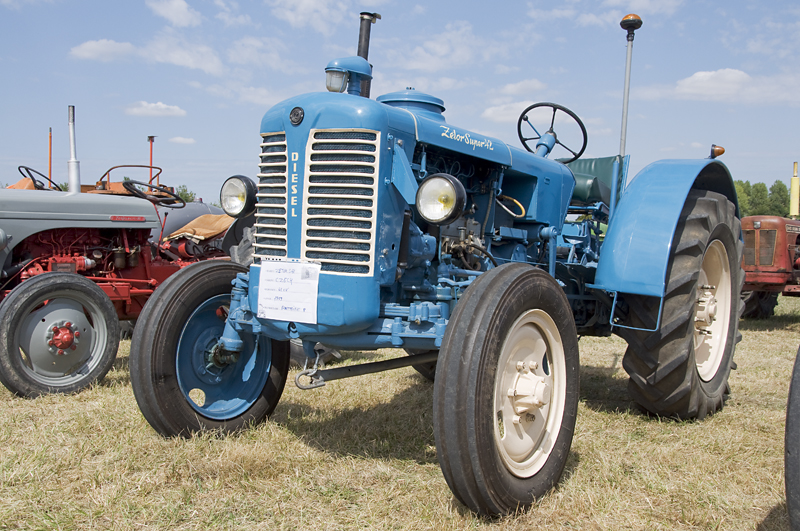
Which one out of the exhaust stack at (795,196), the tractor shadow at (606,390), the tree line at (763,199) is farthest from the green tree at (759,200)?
the tractor shadow at (606,390)

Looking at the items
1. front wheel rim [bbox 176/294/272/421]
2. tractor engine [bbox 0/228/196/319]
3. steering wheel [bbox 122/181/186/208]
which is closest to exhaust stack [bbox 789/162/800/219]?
steering wheel [bbox 122/181/186/208]

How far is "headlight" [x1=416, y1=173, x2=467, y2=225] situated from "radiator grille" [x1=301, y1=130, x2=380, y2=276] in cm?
22

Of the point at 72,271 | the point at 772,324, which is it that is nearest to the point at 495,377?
the point at 72,271

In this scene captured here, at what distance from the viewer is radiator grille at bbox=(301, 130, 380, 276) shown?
2.79m

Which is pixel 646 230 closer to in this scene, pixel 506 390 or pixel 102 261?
pixel 506 390

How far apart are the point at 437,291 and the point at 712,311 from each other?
2235mm

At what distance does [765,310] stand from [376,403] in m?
7.94

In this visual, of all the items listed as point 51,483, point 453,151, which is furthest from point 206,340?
point 453,151

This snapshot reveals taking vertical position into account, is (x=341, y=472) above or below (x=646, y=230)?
below

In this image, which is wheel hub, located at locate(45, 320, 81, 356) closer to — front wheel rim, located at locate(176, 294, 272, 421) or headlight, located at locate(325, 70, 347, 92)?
front wheel rim, located at locate(176, 294, 272, 421)

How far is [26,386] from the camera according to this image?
4242mm

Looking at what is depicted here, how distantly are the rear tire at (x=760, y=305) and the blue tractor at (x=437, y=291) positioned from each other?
6.25 m

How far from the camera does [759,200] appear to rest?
202 feet

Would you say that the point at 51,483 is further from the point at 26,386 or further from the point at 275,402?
the point at 26,386
